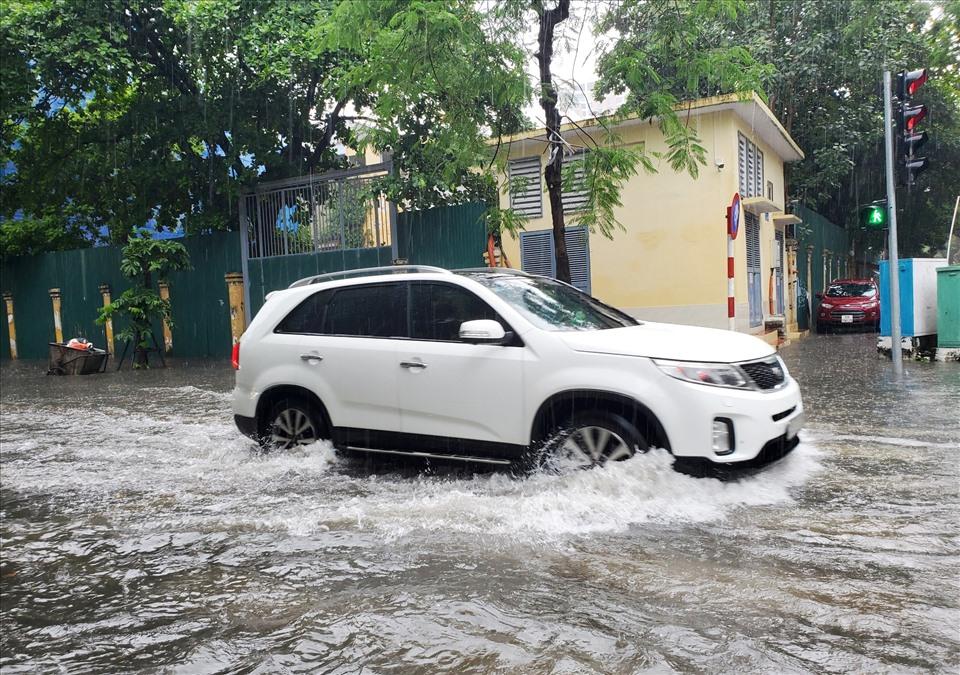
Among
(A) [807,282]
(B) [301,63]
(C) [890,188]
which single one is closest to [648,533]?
(C) [890,188]

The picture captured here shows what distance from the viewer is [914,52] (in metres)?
23.2

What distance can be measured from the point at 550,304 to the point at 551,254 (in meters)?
11.5

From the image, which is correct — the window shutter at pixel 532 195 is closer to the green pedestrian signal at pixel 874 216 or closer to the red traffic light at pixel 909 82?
the green pedestrian signal at pixel 874 216

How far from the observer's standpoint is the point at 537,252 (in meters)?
17.2

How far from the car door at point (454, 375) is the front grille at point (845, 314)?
61.7 feet

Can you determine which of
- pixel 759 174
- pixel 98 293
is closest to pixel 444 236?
pixel 759 174

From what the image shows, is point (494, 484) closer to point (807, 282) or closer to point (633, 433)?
point (633, 433)

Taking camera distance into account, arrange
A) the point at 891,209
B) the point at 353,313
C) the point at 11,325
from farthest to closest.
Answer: the point at 11,325 → the point at 891,209 → the point at 353,313

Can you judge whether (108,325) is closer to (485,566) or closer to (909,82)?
(909,82)

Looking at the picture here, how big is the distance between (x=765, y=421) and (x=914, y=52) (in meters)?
23.4

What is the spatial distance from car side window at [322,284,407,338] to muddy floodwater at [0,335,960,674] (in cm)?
97

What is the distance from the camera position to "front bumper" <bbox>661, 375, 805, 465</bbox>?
4.61 metres

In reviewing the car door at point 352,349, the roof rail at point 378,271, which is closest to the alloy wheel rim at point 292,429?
the car door at point 352,349

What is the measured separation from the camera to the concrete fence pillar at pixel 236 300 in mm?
17375
